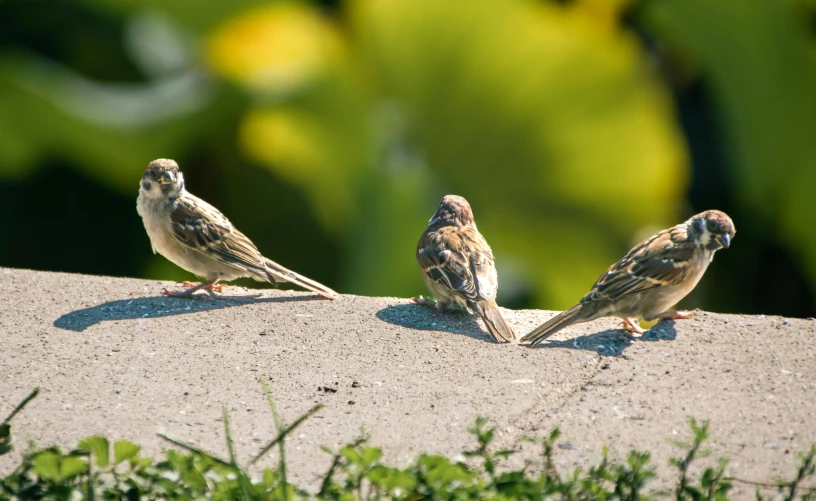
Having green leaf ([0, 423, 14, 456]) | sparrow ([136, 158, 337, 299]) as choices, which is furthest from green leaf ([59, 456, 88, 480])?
sparrow ([136, 158, 337, 299])

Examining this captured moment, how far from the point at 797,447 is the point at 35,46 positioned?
23.4 feet

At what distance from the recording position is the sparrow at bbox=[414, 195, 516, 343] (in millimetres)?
5477

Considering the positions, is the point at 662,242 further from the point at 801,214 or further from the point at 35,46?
the point at 35,46

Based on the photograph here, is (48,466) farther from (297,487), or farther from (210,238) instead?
(210,238)

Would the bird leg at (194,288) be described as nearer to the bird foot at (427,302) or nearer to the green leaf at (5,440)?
the bird foot at (427,302)

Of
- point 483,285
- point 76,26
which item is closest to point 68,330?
point 483,285

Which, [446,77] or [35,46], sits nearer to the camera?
[446,77]

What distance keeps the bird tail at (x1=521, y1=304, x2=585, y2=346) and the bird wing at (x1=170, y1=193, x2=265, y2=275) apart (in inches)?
67.4

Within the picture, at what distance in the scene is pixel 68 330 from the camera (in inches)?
199

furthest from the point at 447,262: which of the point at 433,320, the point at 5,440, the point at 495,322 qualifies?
the point at 5,440

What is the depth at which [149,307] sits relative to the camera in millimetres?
5516

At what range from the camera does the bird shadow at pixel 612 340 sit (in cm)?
503

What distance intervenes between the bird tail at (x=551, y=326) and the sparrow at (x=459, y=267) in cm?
9

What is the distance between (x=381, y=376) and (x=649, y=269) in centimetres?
176
